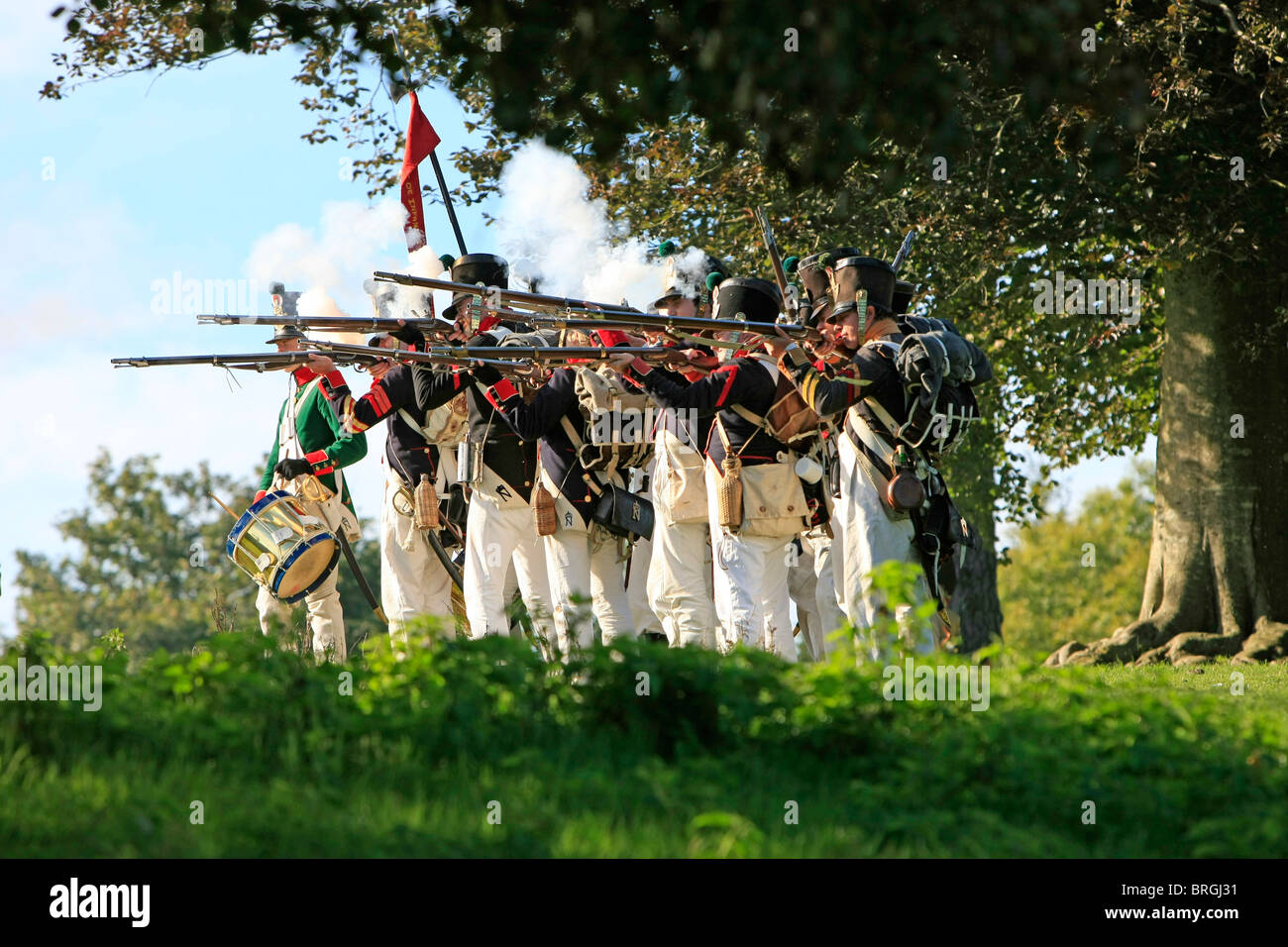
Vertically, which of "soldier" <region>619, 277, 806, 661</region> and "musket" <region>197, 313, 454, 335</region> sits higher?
"musket" <region>197, 313, 454, 335</region>

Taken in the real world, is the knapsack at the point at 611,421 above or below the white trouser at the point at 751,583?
above

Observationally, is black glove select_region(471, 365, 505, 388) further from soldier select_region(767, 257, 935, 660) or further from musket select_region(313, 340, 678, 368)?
soldier select_region(767, 257, 935, 660)

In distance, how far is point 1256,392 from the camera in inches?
578

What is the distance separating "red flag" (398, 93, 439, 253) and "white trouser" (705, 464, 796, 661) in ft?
13.3

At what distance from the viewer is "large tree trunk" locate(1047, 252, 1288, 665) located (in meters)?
14.4

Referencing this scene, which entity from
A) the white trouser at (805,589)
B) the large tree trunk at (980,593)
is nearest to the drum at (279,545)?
the white trouser at (805,589)

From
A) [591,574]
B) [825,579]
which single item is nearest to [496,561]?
[591,574]

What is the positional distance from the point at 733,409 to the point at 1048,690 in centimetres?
338

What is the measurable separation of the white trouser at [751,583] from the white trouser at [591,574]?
2.97ft

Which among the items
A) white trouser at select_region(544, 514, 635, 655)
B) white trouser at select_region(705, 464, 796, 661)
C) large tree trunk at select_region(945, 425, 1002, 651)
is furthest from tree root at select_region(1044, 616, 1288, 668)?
white trouser at select_region(705, 464, 796, 661)

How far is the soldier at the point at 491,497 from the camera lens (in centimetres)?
1030

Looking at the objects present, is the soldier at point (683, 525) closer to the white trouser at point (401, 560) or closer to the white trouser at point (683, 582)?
the white trouser at point (683, 582)
